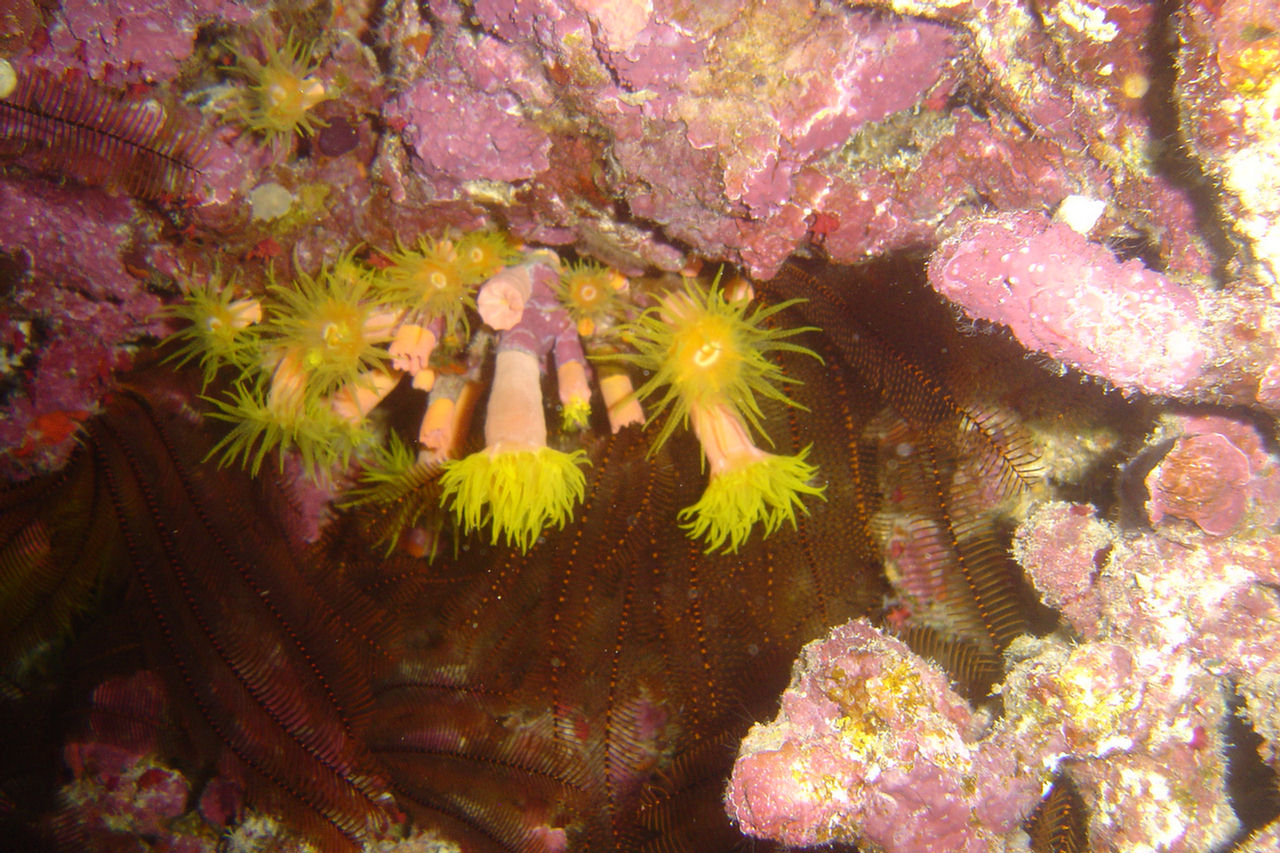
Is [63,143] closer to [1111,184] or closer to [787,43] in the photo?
[787,43]

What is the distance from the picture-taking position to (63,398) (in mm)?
3297

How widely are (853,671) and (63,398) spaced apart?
4.10 meters

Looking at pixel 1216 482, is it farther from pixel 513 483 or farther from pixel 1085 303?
pixel 513 483

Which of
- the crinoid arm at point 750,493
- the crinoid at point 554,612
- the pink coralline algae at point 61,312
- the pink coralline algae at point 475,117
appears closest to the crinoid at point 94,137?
the pink coralline algae at point 61,312

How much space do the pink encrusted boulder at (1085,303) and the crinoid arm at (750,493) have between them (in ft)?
3.45

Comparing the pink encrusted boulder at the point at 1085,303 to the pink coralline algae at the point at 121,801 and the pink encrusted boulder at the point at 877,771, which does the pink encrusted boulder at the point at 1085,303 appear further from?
the pink coralline algae at the point at 121,801

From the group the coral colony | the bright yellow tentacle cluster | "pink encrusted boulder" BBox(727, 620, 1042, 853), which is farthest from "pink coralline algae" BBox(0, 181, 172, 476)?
"pink encrusted boulder" BBox(727, 620, 1042, 853)

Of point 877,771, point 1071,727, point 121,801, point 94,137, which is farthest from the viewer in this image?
point 121,801

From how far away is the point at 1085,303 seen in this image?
2045 millimetres

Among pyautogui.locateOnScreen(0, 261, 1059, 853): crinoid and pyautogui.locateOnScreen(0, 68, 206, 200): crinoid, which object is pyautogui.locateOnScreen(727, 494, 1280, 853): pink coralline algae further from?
pyautogui.locateOnScreen(0, 68, 206, 200): crinoid

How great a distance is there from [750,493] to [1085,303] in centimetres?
149

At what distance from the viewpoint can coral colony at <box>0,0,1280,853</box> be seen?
2.19 metres

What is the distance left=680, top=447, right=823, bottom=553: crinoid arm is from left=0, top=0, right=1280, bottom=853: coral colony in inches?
0.8

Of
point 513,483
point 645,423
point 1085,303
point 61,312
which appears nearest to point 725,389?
point 645,423
